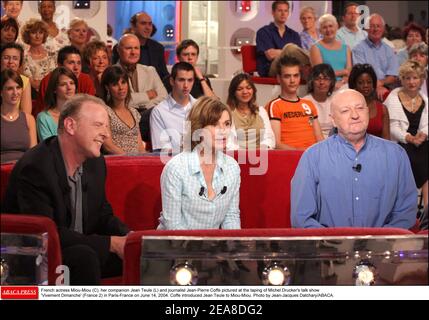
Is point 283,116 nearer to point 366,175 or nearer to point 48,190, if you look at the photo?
point 366,175

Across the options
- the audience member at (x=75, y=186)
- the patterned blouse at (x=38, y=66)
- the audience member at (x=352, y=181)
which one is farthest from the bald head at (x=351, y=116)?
the patterned blouse at (x=38, y=66)

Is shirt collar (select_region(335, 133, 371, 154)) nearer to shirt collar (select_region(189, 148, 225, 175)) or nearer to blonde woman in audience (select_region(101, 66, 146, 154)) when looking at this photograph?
shirt collar (select_region(189, 148, 225, 175))

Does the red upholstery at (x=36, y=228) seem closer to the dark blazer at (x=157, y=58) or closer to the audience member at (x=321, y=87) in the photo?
the audience member at (x=321, y=87)

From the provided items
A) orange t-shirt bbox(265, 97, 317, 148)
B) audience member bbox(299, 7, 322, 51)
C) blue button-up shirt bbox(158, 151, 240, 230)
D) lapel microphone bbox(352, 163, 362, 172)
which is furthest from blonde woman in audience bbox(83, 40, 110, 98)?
audience member bbox(299, 7, 322, 51)

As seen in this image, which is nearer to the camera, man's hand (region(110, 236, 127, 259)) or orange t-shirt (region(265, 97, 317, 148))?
man's hand (region(110, 236, 127, 259))

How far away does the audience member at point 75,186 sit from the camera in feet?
3.42

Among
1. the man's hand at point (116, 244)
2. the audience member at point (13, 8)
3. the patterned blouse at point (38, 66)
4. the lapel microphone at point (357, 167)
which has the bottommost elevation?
the man's hand at point (116, 244)

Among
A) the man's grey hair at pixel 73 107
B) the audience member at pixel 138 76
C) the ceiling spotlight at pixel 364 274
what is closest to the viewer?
the ceiling spotlight at pixel 364 274

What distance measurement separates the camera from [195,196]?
1228mm

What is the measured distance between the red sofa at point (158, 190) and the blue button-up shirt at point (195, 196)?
111 millimetres

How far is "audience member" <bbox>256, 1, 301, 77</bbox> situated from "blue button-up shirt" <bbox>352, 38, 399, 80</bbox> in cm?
21

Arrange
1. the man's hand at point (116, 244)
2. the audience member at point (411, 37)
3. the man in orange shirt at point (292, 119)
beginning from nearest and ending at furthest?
the man's hand at point (116, 244) → the man in orange shirt at point (292, 119) → the audience member at point (411, 37)

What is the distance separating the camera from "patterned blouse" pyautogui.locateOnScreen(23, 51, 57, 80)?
5.63 ft
